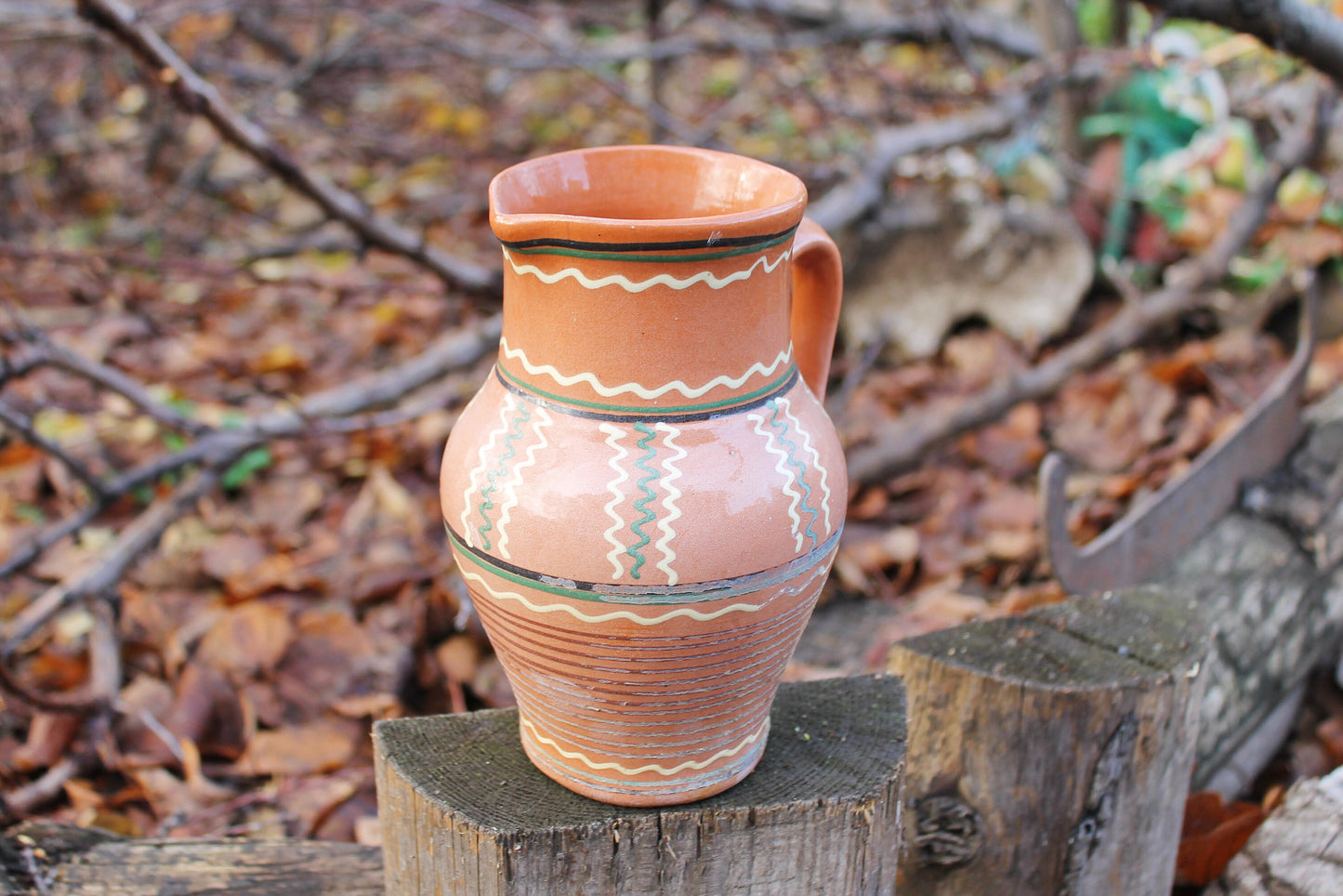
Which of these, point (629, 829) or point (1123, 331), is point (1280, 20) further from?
point (629, 829)

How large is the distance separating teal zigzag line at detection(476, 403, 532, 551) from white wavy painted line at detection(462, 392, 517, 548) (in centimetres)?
1

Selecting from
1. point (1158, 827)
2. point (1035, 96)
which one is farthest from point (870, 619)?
point (1035, 96)

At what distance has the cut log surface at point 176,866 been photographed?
1403mm

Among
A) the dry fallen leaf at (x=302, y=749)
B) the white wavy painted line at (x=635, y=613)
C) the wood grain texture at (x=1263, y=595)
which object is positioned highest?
the white wavy painted line at (x=635, y=613)

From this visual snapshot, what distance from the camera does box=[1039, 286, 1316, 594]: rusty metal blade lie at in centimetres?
189

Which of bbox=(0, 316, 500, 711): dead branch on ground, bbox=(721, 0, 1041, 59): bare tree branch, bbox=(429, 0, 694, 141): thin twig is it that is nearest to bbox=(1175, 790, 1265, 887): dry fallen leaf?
bbox=(0, 316, 500, 711): dead branch on ground

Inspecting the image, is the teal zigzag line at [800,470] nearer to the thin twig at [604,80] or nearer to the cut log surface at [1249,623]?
the cut log surface at [1249,623]

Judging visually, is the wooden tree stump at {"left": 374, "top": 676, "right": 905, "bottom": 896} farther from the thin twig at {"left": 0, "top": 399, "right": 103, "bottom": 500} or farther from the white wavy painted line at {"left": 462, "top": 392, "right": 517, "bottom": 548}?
the thin twig at {"left": 0, "top": 399, "right": 103, "bottom": 500}

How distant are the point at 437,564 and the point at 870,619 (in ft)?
3.01

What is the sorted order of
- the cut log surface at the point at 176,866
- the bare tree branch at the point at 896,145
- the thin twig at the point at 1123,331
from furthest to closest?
1. the bare tree branch at the point at 896,145
2. the thin twig at the point at 1123,331
3. the cut log surface at the point at 176,866

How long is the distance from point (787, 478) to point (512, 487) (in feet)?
0.91

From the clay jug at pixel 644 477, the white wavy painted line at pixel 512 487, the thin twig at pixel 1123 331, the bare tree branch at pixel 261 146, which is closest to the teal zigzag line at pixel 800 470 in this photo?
the clay jug at pixel 644 477

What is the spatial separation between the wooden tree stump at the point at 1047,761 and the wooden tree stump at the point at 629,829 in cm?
18

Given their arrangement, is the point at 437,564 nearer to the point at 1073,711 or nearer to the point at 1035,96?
the point at 1073,711
